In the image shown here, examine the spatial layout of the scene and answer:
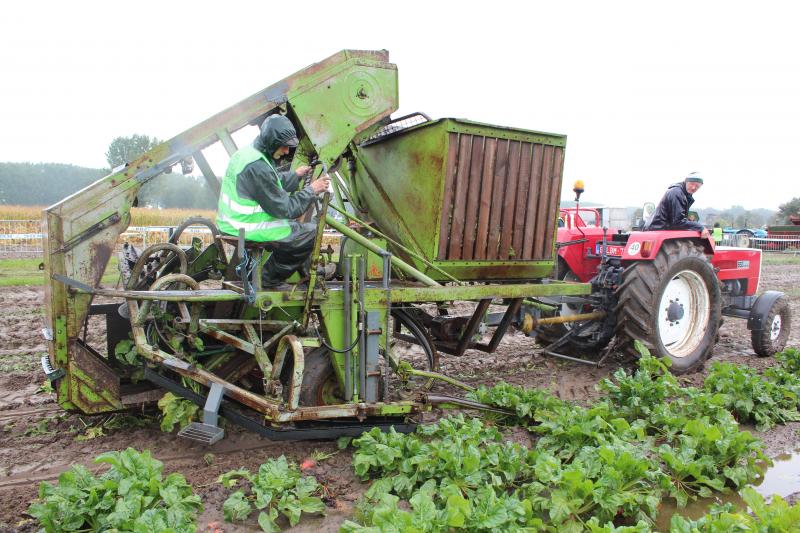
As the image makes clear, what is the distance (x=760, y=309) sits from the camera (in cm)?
700

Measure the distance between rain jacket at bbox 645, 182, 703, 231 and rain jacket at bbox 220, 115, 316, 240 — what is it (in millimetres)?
4365

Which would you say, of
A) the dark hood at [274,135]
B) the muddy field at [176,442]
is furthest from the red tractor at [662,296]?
the dark hood at [274,135]

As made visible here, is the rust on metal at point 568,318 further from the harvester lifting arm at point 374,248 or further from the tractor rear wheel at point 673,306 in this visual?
the harvester lifting arm at point 374,248

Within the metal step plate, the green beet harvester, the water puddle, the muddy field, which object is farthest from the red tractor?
the metal step plate

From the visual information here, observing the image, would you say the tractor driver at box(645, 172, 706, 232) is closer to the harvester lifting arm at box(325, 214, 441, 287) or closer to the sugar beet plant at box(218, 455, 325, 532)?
the harvester lifting arm at box(325, 214, 441, 287)

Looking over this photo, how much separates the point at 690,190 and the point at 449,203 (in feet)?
11.6

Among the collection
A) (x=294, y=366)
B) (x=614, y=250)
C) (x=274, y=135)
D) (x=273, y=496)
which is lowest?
(x=273, y=496)

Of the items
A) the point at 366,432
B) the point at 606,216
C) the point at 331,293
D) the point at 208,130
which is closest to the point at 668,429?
the point at 366,432

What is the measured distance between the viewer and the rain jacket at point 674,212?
6.56 metres

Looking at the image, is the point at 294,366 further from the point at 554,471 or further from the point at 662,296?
the point at 662,296

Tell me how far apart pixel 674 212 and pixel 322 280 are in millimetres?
4344

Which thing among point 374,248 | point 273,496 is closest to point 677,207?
point 374,248

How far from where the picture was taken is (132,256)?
14.8ft

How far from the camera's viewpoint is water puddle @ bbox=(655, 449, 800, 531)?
347 cm
